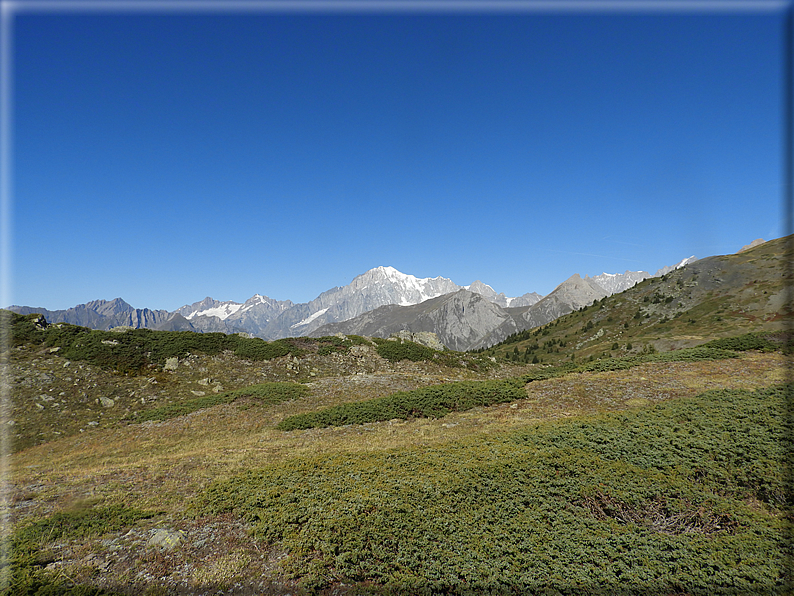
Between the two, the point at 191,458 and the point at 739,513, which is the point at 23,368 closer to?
the point at 191,458

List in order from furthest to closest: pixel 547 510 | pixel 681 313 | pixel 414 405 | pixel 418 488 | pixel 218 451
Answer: pixel 681 313 → pixel 414 405 → pixel 218 451 → pixel 418 488 → pixel 547 510

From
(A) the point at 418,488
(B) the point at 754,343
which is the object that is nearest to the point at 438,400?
(A) the point at 418,488

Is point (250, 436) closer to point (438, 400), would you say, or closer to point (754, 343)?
point (438, 400)

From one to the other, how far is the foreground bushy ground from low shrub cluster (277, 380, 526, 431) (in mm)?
8348

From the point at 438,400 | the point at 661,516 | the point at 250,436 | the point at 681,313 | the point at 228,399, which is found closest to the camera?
the point at 661,516

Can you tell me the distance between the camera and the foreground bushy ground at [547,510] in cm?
953

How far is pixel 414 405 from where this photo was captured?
1076 inches

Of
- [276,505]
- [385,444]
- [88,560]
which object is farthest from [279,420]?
[88,560]

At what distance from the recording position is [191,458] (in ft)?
61.6

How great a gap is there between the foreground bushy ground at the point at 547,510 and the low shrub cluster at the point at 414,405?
8.35 meters

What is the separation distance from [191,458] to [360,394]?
56.4 feet

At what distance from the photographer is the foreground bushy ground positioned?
31.3ft

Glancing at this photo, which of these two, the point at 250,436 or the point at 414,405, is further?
the point at 414,405

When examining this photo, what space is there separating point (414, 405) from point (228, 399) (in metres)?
17.6
